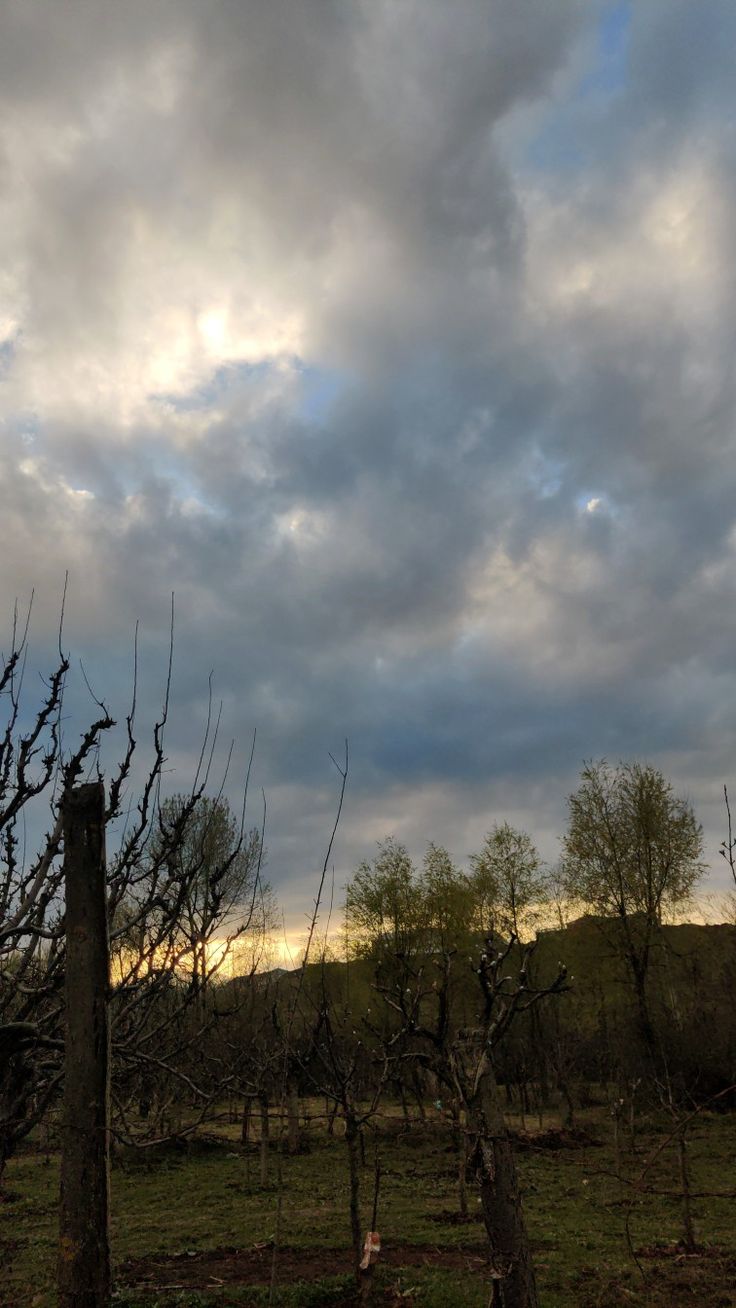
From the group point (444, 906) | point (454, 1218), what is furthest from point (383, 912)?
point (454, 1218)

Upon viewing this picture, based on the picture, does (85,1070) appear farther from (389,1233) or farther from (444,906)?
(444,906)

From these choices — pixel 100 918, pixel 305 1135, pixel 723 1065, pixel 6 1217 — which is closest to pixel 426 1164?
pixel 305 1135

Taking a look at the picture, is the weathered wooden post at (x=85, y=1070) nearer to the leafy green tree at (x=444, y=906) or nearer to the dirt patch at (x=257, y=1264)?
the dirt patch at (x=257, y=1264)

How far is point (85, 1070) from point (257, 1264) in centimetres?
1183

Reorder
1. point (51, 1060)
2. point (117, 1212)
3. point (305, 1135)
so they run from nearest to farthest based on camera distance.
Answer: point (51, 1060) → point (117, 1212) → point (305, 1135)

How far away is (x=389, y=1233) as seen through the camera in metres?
14.3

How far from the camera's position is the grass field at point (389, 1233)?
9852 millimetres

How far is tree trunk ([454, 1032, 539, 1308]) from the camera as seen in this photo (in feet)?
19.5

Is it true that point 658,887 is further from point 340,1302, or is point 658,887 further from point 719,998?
point 340,1302

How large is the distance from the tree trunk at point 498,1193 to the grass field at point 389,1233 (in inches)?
20.6

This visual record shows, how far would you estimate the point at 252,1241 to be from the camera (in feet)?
46.0

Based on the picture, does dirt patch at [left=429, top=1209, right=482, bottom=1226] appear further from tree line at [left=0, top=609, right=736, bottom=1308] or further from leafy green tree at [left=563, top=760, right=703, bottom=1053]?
leafy green tree at [left=563, top=760, right=703, bottom=1053]

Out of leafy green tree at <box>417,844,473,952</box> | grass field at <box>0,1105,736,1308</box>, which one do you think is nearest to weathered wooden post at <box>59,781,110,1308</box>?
grass field at <box>0,1105,736,1308</box>

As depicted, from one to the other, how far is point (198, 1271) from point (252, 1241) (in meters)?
2.42
